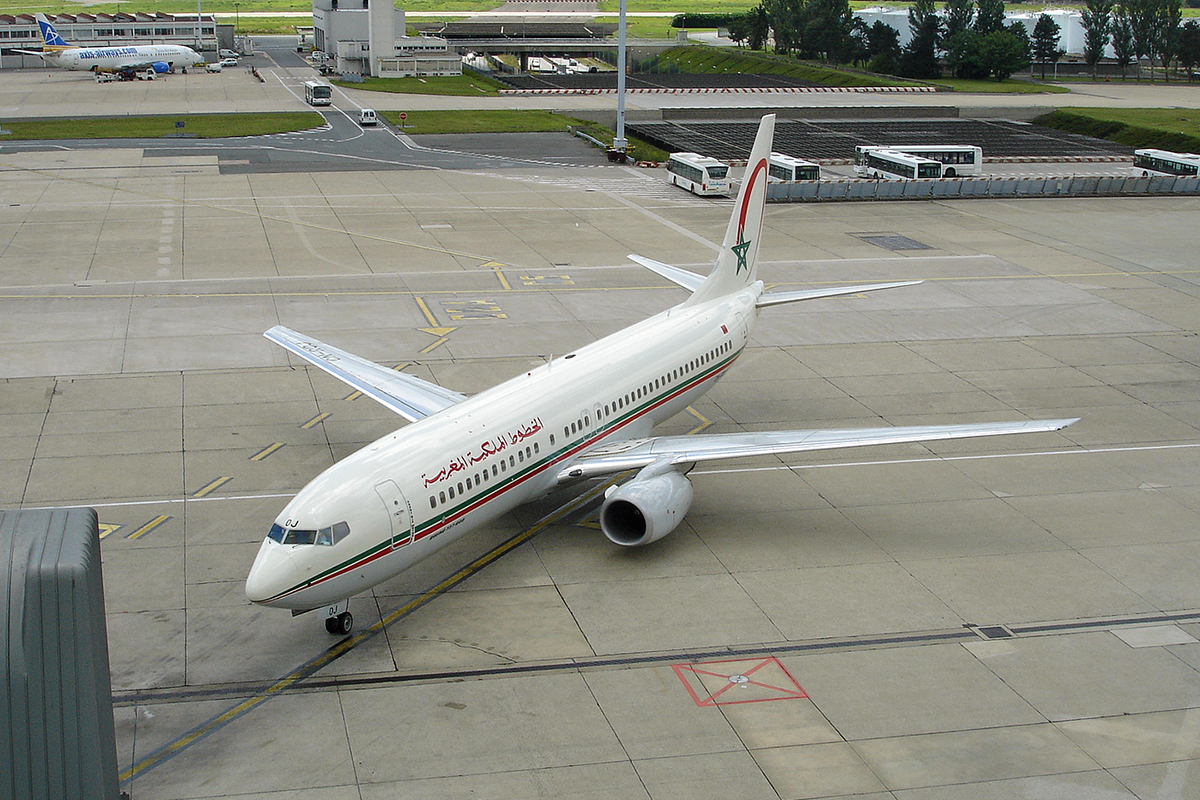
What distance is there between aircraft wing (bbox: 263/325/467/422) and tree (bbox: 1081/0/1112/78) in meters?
158

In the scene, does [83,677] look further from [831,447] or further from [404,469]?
[831,447]

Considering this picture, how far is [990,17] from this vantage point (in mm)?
163000

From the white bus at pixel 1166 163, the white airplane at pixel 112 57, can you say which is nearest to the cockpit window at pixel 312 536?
the white bus at pixel 1166 163

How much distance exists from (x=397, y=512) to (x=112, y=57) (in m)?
151

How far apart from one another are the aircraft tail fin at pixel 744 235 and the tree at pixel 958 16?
454 ft

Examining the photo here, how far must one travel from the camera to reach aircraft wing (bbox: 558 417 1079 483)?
29.4m

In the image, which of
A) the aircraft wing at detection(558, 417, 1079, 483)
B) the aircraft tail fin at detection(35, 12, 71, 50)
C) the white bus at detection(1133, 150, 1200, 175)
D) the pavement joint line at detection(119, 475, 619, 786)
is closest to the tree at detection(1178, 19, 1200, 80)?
the white bus at detection(1133, 150, 1200, 175)

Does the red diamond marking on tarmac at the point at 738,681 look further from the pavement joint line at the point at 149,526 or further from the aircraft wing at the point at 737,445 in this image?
the pavement joint line at the point at 149,526

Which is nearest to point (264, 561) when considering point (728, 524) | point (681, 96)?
point (728, 524)

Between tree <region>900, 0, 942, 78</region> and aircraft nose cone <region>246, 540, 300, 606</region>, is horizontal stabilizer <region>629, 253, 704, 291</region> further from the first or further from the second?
tree <region>900, 0, 942, 78</region>

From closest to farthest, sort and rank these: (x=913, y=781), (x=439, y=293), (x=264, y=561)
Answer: (x=913, y=781) < (x=264, y=561) < (x=439, y=293)

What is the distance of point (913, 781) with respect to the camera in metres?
21.0

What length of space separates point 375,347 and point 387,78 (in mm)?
114950

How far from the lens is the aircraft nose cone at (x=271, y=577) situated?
75.4 feet
